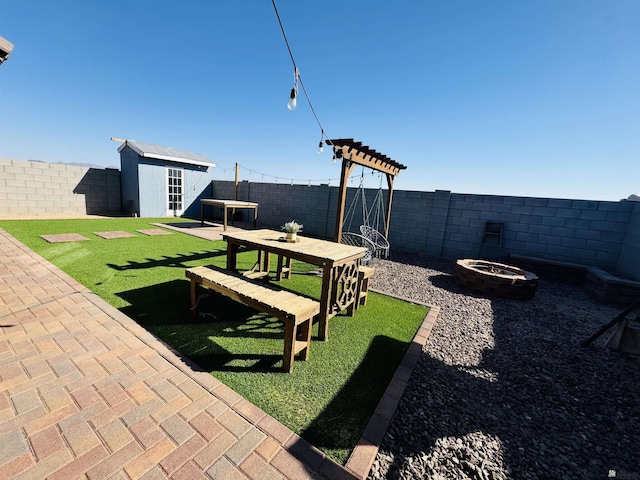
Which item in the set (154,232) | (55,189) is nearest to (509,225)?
(154,232)

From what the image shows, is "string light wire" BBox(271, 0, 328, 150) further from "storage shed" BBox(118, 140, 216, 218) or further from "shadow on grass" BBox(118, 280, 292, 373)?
"storage shed" BBox(118, 140, 216, 218)

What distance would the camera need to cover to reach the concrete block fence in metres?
5.65

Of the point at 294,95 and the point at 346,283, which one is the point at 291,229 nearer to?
the point at 346,283

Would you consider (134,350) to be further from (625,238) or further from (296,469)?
(625,238)

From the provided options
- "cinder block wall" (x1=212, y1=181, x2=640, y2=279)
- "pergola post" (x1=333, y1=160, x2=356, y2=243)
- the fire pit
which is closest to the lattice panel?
"pergola post" (x1=333, y1=160, x2=356, y2=243)

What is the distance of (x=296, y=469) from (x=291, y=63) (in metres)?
4.11

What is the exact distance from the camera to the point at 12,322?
2.58 metres

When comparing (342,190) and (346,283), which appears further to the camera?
(342,190)

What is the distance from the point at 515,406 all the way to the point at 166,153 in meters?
14.2

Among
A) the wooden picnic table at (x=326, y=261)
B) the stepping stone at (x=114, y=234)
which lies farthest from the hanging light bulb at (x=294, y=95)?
the stepping stone at (x=114, y=234)

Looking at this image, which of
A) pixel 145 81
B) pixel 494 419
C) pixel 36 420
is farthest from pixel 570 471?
pixel 145 81

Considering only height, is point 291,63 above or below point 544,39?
below

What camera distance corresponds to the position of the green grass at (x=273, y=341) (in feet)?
5.93

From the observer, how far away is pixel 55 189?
33.8 ft
